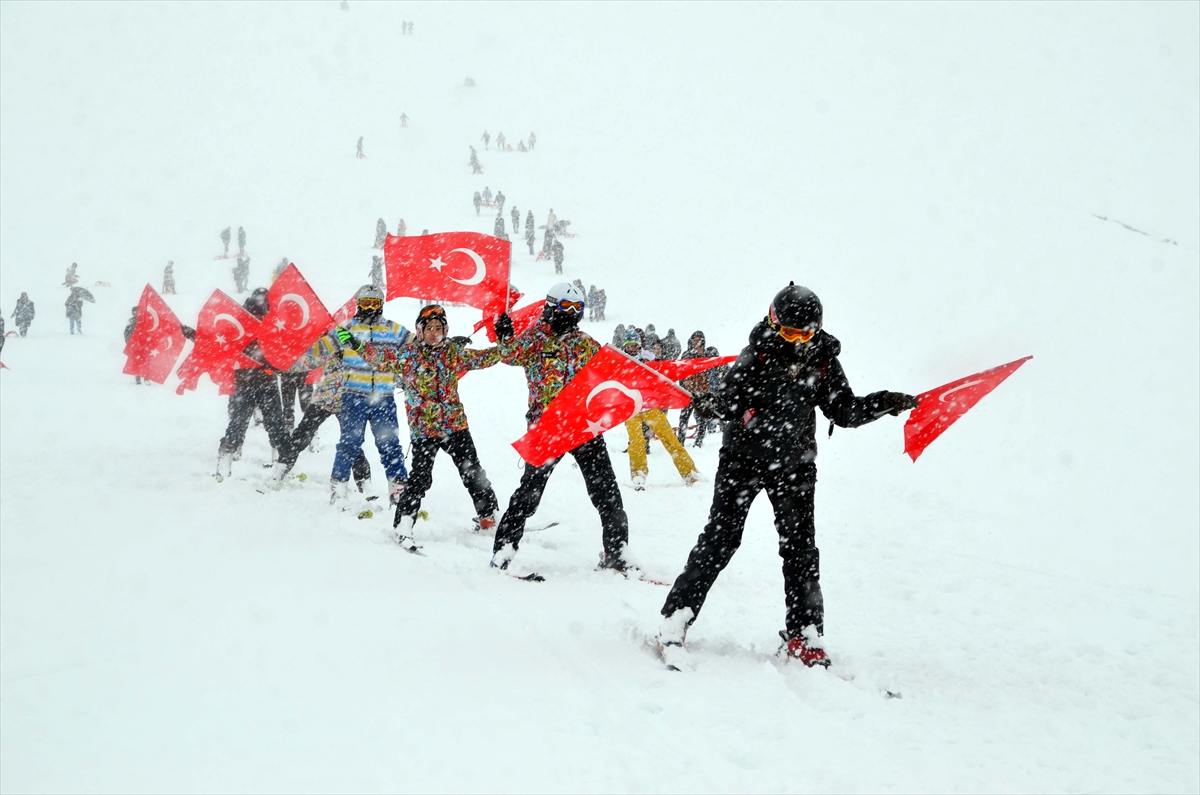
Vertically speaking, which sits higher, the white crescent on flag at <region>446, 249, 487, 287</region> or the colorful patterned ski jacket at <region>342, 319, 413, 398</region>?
the white crescent on flag at <region>446, 249, 487, 287</region>

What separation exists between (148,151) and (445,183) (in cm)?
2149

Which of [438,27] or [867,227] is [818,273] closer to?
[867,227]

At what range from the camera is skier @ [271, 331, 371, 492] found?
270 inches

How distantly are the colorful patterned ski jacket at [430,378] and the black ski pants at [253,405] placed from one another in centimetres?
273

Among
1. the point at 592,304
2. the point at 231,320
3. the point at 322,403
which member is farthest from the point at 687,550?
the point at 592,304

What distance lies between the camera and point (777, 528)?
12.0 feet

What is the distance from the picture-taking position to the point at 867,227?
110ft

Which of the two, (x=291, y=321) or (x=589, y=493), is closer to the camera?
(x=589, y=493)

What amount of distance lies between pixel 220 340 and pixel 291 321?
1029 mm

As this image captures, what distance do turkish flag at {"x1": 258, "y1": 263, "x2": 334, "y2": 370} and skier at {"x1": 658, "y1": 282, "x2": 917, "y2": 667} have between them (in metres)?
4.72

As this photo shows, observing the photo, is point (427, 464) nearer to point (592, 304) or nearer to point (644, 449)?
point (644, 449)

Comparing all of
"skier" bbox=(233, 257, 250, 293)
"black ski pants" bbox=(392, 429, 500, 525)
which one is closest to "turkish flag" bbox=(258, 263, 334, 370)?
"black ski pants" bbox=(392, 429, 500, 525)

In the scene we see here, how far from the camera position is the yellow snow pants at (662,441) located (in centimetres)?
880

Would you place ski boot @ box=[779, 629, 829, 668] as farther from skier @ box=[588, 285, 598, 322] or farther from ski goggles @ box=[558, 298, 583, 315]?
skier @ box=[588, 285, 598, 322]
